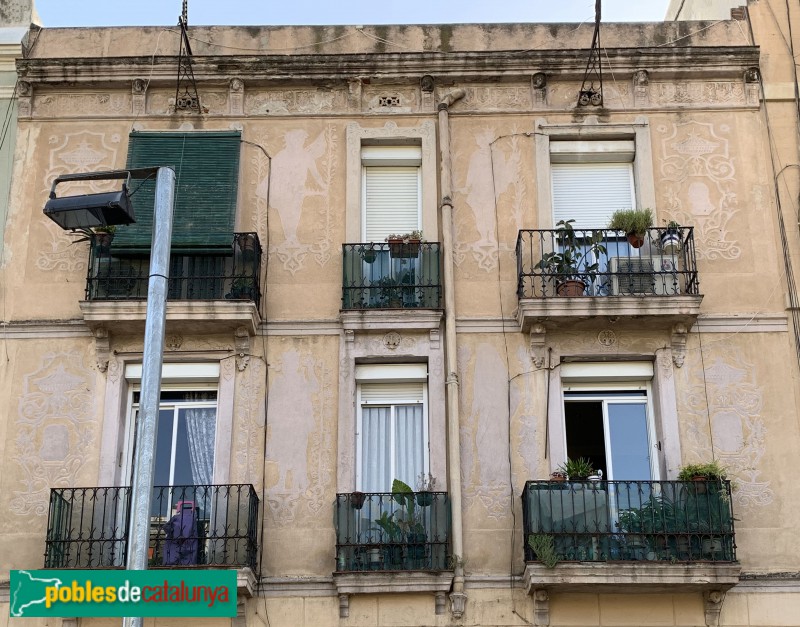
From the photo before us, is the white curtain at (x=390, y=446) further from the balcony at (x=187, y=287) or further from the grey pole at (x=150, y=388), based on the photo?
the grey pole at (x=150, y=388)

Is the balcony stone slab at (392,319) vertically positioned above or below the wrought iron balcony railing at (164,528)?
above

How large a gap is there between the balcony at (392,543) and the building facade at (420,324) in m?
0.04

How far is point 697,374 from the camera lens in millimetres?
16688

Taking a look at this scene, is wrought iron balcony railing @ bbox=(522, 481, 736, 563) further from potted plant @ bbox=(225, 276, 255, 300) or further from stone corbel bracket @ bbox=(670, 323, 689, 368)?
potted plant @ bbox=(225, 276, 255, 300)

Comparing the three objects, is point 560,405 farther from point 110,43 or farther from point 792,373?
point 110,43

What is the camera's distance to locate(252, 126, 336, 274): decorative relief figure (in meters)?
17.6

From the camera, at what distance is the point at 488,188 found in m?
17.9

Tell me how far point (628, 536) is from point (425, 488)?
2636mm

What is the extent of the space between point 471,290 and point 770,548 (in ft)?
16.7

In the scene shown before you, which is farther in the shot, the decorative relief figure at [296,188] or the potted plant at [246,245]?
the decorative relief figure at [296,188]

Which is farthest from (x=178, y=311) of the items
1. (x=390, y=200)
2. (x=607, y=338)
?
(x=607, y=338)

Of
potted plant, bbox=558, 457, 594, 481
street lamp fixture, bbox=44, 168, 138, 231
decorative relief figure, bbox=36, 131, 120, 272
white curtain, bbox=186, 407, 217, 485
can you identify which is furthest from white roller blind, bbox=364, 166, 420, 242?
street lamp fixture, bbox=44, 168, 138, 231

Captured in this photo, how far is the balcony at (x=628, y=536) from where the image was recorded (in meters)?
14.8

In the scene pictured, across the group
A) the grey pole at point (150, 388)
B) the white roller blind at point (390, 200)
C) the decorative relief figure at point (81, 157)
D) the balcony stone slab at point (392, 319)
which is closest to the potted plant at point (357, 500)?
the balcony stone slab at point (392, 319)
